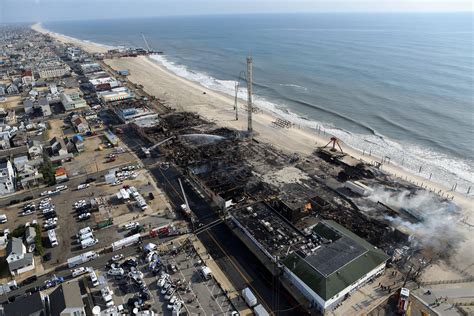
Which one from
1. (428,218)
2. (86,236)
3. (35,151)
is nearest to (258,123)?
(428,218)

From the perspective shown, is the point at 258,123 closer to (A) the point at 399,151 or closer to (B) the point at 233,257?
(A) the point at 399,151

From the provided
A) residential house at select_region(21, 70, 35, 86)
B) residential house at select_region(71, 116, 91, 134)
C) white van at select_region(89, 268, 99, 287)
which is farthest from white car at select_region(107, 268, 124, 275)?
residential house at select_region(21, 70, 35, 86)

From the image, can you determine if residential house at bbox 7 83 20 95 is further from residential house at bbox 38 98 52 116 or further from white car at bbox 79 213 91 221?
white car at bbox 79 213 91 221

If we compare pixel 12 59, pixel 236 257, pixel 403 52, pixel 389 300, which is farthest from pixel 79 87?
pixel 403 52

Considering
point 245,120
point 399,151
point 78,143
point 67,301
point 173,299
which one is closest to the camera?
point 67,301

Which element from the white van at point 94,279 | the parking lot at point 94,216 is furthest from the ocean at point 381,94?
the white van at point 94,279

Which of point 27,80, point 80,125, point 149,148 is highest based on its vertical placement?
point 27,80

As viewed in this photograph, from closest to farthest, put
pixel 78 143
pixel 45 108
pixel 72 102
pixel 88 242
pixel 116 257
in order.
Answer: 1. pixel 116 257
2. pixel 88 242
3. pixel 78 143
4. pixel 45 108
5. pixel 72 102
